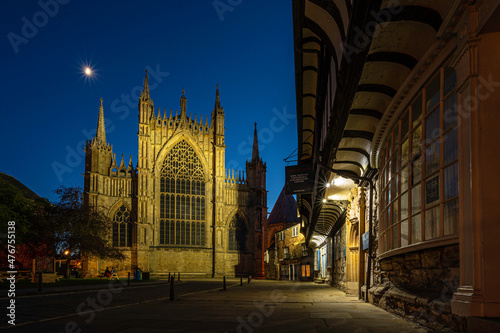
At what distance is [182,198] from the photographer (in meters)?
55.4

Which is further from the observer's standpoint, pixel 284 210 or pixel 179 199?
pixel 284 210

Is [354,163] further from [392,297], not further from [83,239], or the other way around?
[83,239]

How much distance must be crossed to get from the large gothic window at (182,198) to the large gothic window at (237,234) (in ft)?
13.1

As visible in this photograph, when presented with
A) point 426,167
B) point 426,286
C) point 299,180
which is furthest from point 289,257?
point 426,167

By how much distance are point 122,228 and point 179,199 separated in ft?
24.8

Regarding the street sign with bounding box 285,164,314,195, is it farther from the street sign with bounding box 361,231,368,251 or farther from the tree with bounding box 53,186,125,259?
the tree with bounding box 53,186,125,259

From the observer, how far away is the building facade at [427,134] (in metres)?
4.25

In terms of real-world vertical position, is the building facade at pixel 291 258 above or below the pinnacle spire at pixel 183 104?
below

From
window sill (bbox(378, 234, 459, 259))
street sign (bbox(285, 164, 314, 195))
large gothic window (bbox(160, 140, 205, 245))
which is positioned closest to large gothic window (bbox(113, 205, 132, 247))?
large gothic window (bbox(160, 140, 205, 245))

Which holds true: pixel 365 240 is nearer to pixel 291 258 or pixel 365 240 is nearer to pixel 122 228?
pixel 291 258

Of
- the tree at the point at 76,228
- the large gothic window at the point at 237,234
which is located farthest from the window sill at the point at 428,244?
the large gothic window at the point at 237,234

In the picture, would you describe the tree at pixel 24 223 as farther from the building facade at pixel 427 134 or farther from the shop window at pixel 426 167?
the shop window at pixel 426 167

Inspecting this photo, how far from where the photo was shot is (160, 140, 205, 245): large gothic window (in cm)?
5409

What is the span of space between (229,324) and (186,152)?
50045 millimetres
